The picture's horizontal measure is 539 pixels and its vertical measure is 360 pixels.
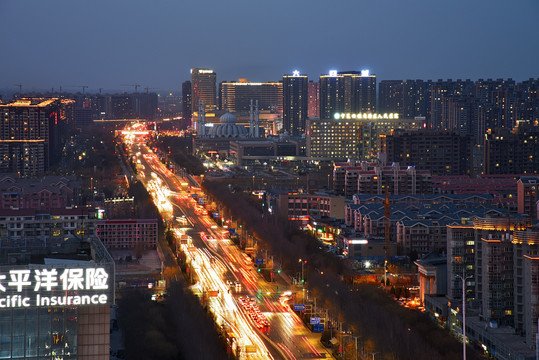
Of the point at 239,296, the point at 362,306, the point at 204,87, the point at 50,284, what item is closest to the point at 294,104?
the point at 204,87

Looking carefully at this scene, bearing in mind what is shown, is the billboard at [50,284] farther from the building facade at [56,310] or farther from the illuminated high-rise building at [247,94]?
the illuminated high-rise building at [247,94]

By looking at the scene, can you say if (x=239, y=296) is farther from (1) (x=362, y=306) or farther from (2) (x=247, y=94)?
(2) (x=247, y=94)

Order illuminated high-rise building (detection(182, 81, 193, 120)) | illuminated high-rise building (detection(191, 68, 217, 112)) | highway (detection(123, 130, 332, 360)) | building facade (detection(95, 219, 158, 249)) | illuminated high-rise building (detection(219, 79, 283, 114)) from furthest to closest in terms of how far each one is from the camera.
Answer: illuminated high-rise building (detection(182, 81, 193, 120)) → illuminated high-rise building (detection(191, 68, 217, 112)) → illuminated high-rise building (detection(219, 79, 283, 114)) → building facade (detection(95, 219, 158, 249)) → highway (detection(123, 130, 332, 360))

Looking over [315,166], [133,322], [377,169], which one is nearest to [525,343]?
[133,322]

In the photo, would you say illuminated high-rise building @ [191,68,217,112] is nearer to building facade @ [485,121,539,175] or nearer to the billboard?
building facade @ [485,121,539,175]

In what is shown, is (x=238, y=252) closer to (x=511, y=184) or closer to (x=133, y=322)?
(x=133, y=322)

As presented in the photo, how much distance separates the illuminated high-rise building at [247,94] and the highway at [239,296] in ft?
158

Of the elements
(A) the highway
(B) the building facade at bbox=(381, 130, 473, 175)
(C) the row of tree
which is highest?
(B) the building facade at bbox=(381, 130, 473, 175)

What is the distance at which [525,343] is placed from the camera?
1392 centimetres

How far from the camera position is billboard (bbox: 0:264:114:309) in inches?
301

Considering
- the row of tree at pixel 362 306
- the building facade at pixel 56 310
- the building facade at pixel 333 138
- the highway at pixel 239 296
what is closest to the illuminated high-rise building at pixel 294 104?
the building facade at pixel 333 138

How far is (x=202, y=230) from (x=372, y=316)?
1269 centimetres

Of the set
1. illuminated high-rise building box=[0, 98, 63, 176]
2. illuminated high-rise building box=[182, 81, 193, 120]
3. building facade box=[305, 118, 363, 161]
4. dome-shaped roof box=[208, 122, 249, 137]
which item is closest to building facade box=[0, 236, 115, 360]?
illuminated high-rise building box=[0, 98, 63, 176]

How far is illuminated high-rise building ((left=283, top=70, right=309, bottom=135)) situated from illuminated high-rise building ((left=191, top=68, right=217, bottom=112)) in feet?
62.5
